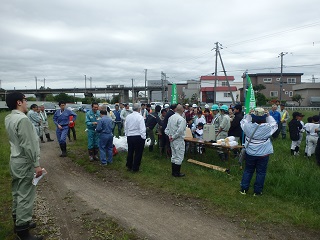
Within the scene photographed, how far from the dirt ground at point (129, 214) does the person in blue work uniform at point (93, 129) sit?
6.20 ft

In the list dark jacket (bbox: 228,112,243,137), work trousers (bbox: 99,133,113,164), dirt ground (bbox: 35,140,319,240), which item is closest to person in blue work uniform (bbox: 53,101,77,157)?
work trousers (bbox: 99,133,113,164)

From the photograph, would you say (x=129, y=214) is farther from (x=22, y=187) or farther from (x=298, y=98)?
(x=298, y=98)

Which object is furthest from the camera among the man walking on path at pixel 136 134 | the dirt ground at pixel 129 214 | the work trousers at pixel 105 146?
the work trousers at pixel 105 146

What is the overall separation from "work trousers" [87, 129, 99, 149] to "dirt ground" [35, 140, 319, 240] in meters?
1.87

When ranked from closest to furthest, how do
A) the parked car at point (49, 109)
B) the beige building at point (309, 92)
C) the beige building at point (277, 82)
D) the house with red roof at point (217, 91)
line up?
1. the parked car at point (49, 109)
2. the beige building at point (309, 92)
3. the house with red roof at point (217, 91)
4. the beige building at point (277, 82)

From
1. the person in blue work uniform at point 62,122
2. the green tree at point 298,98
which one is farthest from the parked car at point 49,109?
the green tree at point 298,98

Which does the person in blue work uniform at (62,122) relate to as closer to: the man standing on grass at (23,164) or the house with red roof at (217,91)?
the man standing on grass at (23,164)

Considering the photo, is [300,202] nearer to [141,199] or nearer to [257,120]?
[257,120]

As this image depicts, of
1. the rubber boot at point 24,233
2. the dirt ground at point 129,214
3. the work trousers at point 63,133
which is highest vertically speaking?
the work trousers at point 63,133

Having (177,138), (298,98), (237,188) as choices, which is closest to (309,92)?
(298,98)

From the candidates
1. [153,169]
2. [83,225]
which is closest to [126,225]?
[83,225]

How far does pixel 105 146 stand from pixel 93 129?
71 centimetres

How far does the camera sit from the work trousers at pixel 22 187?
3.42 metres

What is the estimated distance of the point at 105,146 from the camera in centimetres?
763
